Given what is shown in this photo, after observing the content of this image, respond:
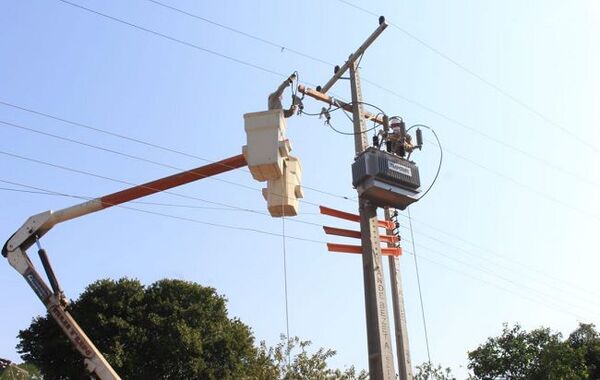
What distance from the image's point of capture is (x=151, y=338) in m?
27.3

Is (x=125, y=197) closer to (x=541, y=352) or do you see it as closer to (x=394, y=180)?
(x=394, y=180)

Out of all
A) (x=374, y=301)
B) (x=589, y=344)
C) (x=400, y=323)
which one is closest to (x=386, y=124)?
(x=374, y=301)

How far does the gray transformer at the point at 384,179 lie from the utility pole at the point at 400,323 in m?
3.18

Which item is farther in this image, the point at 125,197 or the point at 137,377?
the point at 137,377

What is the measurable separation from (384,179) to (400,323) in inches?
235

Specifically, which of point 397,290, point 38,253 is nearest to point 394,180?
point 397,290

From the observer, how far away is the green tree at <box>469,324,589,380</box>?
27.3 metres

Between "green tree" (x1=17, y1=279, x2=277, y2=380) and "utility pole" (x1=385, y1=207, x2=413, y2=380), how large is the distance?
442 inches

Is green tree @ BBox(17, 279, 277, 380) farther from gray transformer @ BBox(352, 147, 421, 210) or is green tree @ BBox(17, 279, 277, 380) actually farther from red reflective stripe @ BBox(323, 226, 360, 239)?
gray transformer @ BBox(352, 147, 421, 210)

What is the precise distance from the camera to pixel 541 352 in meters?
28.1

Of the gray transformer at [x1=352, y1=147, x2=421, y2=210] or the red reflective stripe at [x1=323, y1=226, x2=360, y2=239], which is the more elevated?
the gray transformer at [x1=352, y1=147, x2=421, y2=210]

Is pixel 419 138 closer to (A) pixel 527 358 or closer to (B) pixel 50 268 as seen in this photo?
(B) pixel 50 268

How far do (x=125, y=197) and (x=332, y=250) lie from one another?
471 centimetres

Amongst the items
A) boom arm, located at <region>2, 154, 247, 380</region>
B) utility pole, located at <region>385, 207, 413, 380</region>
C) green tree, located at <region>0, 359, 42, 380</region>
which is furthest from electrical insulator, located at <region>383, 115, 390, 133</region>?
green tree, located at <region>0, 359, 42, 380</region>
